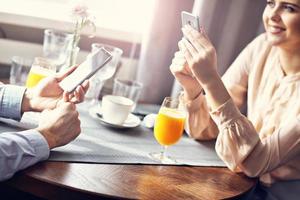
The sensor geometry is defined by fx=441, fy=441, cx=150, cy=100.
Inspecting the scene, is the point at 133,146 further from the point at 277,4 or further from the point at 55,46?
the point at 277,4

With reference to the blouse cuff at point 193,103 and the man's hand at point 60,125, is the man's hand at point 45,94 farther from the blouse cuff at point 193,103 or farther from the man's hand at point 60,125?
the blouse cuff at point 193,103

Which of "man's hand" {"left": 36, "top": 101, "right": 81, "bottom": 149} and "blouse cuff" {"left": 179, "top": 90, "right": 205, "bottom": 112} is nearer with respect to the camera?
"man's hand" {"left": 36, "top": 101, "right": 81, "bottom": 149}

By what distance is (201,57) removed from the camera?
1223 mm

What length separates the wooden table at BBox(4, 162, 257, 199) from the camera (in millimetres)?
998

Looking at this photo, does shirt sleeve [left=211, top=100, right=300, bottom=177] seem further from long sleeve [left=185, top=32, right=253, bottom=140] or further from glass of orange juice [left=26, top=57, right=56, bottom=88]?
glass of orange juice [left=26, top=57, right=56, bottom=88]

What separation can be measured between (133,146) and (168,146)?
0.11 m

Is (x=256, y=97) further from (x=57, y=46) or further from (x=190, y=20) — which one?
(x=57, y=46)

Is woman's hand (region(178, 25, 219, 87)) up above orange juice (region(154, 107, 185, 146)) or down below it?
above

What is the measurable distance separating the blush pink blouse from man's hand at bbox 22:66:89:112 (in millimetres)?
417

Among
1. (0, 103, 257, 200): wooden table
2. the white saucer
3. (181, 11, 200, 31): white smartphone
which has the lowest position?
(0, 103, 257, 200): wooden table

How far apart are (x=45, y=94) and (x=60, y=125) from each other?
8.4 inches

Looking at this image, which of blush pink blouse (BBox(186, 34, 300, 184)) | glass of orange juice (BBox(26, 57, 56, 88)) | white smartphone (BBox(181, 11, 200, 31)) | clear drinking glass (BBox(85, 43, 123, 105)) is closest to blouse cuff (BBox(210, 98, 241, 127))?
blush pink blouse (BBox(186, 34, 300, 184))

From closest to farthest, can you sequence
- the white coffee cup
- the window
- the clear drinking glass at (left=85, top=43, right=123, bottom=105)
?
the white coffee cup, the clear drinking glass at (left=85, top=43, right=123, bottom=105), the window

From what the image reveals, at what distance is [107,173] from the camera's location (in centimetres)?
109
